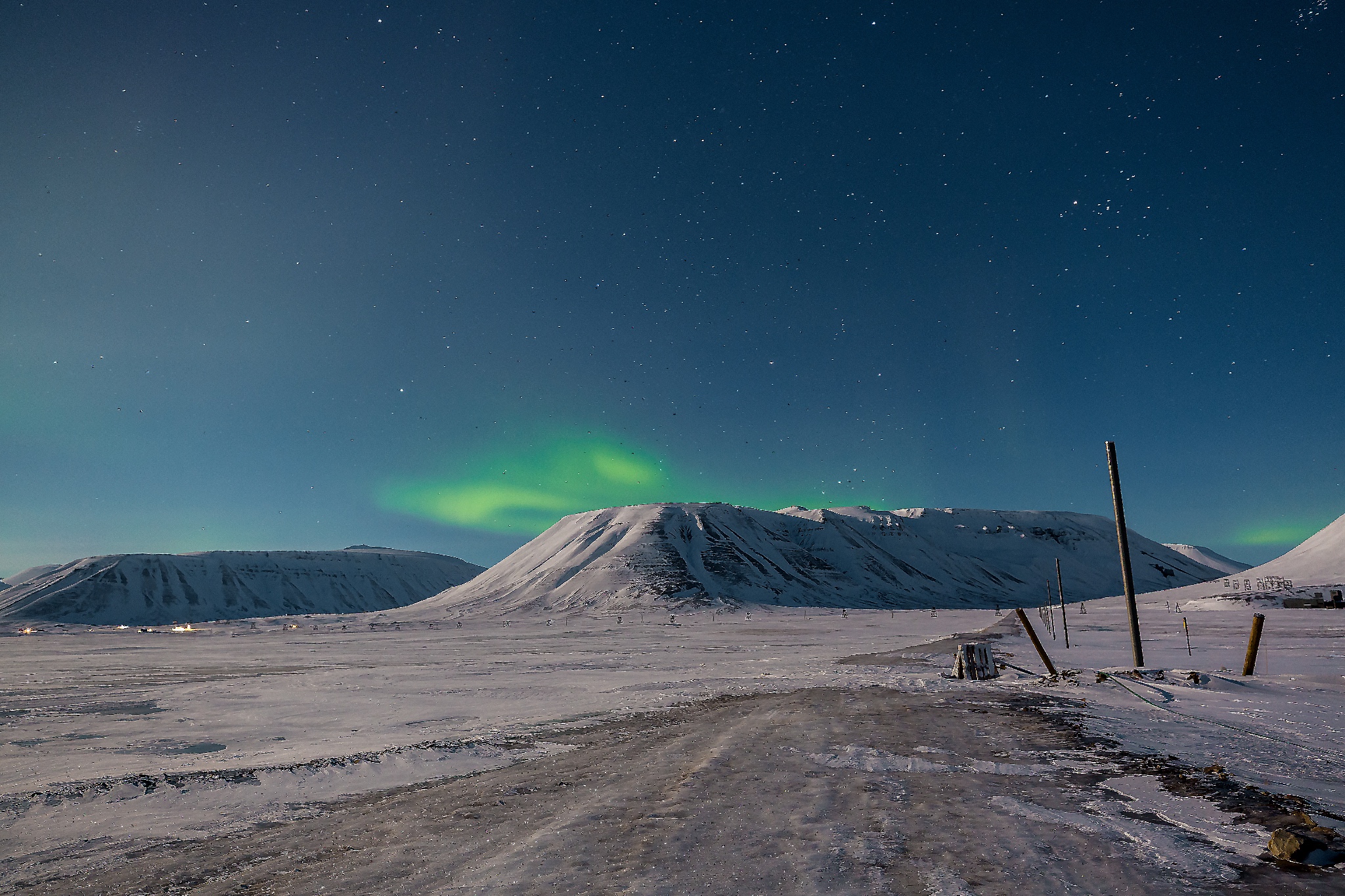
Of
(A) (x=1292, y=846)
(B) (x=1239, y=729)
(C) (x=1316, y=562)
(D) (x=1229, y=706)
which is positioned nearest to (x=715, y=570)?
(C) (x=1316, y=562)

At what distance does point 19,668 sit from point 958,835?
159 feet

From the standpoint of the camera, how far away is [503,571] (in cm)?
15875

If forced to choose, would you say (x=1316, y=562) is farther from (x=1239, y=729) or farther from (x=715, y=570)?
(x=1239, y=729)

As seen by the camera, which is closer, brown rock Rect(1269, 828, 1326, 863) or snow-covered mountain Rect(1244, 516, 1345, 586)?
brown rock Rect(1269, 828, 1326, 863)

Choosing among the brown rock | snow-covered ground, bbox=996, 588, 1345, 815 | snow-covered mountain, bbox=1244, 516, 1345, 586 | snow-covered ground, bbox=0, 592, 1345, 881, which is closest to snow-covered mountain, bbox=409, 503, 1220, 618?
snow-covered mountain, bbox=1244, 516, 1345, 586

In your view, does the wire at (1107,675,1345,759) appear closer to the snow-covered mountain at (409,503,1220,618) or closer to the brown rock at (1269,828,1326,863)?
the brown rock at (1269,828,1326,863)

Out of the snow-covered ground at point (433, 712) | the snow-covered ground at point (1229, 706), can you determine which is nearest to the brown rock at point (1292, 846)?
the snow-covered ground at point (433, 712)

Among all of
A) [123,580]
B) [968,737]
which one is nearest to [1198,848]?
[968,737]

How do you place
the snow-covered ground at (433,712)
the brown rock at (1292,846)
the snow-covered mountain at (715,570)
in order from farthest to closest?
1. the snow-covered mountain at (715,570)
2. the snow-covered ground at (433,712)
3. the brown rock at (1292,846)

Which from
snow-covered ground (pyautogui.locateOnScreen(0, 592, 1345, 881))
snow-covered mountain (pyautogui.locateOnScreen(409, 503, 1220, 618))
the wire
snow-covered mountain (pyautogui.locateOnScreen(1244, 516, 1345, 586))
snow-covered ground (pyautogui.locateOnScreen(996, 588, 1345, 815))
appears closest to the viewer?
snow-covered ground (pyautogui.locateOnScreen(0, 592, 1345, 881))

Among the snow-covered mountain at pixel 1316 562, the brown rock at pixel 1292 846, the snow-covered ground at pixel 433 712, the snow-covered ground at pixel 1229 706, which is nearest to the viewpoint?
the brown rock at pixel 1292 846

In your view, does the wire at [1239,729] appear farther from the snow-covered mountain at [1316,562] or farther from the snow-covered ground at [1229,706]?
the snow-covered mountain at [1316,562]

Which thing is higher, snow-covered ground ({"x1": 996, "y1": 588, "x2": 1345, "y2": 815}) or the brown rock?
the brown rock

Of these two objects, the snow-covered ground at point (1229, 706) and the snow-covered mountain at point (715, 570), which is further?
the snow-covered mountain at point (715, 570)
